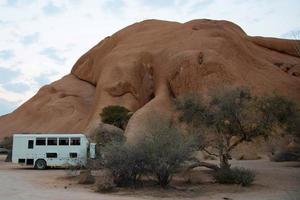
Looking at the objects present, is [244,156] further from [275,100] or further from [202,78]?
[275,100]

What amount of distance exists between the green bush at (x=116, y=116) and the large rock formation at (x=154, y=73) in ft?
7.27

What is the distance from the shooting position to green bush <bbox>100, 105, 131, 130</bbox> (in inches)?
1991

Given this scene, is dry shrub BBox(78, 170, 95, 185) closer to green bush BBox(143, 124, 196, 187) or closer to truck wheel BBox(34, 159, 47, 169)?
green bush BBox(143, 124, 196, 187)

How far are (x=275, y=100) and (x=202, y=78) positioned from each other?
27727 mm

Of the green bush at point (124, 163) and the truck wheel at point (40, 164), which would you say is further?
the truck wheel at point (40, 164)

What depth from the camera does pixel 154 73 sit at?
60250mm

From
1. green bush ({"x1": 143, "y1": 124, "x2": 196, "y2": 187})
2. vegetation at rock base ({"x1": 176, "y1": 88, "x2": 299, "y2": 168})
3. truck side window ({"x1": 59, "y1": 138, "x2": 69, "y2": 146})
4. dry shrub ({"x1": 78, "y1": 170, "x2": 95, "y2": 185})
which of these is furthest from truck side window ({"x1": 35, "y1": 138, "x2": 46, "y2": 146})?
green bush ({"x1": 143, "y1": 124, "x2": 196, "y2": 187})

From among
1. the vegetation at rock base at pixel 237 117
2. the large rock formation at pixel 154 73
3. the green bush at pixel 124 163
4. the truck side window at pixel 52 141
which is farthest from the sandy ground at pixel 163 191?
the large rock formation at pixel 154 73

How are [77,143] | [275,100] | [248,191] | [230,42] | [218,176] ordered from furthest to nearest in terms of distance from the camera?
1. [230,42]
2. [77,143]
3. [275,100]
4. [218,176]
5. [248,191]

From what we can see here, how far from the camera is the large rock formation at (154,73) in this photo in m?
52.6

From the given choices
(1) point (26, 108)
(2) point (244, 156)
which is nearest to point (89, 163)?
(2) point (244, 156)

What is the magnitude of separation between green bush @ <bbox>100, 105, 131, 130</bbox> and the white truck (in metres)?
19.1

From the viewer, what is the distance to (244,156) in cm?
4150

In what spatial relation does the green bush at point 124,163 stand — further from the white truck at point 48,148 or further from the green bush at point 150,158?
the white truck at point 48,148
